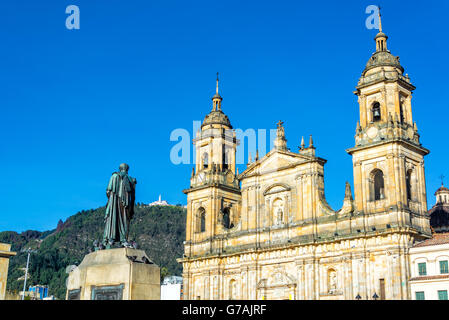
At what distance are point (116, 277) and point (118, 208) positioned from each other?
2.11 m

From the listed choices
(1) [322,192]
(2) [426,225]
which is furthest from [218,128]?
(2) [426,225]

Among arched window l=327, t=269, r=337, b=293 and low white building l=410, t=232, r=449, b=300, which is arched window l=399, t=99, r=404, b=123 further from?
arched window l=327, t=269, r=337, b=293

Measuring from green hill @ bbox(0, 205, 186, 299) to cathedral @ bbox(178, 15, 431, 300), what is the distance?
6657 cm

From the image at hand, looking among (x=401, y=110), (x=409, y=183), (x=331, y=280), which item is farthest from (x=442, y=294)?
(x=401, y=110)

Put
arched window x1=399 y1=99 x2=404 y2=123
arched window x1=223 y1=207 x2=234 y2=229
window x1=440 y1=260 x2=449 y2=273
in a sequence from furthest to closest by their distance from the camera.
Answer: arched window x1=223 y1=207 x2=234 y2=229
arched window x1=399 y1=99 x2=404 y2=123
window x1=440 y1=260 x2=449 y2=273

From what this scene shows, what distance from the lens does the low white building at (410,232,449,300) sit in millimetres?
33375

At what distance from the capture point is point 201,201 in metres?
49.5

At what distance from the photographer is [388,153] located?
37.4 m

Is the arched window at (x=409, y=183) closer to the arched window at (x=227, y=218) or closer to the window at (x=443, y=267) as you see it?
the window at (x=443, y=267)

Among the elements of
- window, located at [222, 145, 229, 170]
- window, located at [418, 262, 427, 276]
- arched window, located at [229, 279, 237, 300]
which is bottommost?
arched window, located at [229, 279, 237, 300]

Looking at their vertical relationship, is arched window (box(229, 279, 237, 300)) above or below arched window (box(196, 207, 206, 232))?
below

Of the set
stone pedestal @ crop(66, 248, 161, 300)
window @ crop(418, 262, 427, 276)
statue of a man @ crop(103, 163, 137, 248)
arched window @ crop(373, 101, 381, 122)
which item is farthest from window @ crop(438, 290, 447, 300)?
statue of a man @ crop(103, 163, 137, 248)

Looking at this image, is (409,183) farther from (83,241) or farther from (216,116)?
(83,241)
